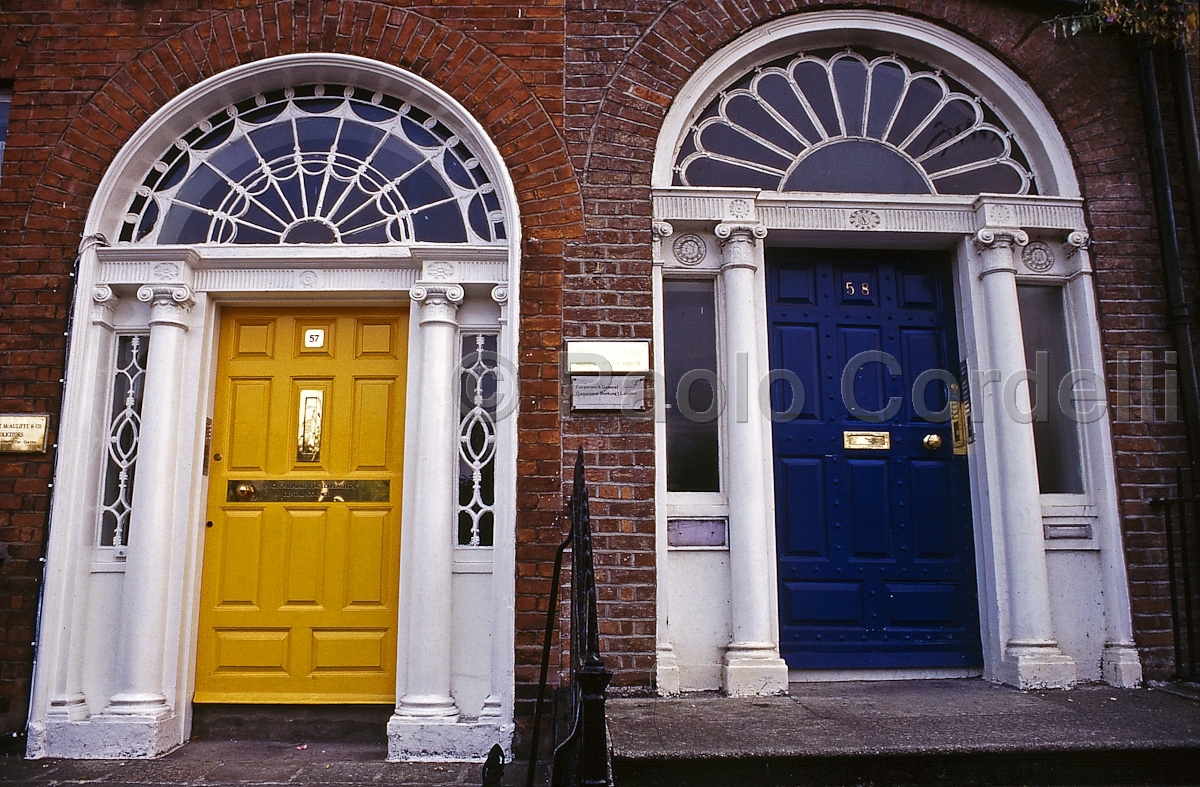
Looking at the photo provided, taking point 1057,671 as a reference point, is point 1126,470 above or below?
above

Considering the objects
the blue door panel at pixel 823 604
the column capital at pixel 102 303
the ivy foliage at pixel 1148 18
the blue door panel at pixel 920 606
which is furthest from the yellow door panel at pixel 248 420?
the ivy foliage at pixel 1148 18

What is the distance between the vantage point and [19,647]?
4367 mm

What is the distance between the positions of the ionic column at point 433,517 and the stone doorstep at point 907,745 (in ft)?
3.21

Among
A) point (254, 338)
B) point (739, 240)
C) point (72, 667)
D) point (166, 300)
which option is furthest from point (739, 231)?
point (72, 667)

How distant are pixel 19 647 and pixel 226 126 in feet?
9.92

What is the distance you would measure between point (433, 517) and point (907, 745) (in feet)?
8.01

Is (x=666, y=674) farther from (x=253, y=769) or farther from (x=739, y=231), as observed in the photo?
(x=739, y=231)

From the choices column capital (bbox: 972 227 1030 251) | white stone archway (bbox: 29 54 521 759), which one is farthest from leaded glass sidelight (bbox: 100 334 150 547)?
column capital (bbox: 972 227 1030 251)

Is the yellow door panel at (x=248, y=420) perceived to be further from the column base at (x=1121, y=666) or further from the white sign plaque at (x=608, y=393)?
the column base at (x=1121, y=666)

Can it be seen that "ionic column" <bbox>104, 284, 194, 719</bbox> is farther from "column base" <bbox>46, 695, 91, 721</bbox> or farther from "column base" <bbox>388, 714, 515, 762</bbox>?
"column base" <bbox>388, 714, 515, 762</bbox>

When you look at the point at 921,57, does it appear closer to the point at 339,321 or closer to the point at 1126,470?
the point at 1126,470

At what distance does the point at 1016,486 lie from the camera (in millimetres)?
4609

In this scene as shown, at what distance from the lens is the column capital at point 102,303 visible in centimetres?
467

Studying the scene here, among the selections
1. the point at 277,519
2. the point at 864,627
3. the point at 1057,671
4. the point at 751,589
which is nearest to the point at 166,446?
the point at 277,519
